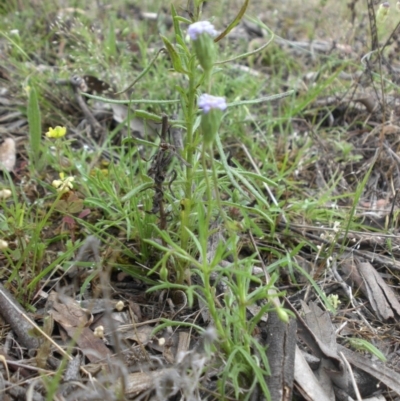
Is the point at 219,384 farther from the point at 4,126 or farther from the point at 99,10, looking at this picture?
the point at 99,10

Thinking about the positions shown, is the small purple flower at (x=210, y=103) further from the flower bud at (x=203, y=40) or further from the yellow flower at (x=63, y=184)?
the yellow flower at (x=63, y=184)

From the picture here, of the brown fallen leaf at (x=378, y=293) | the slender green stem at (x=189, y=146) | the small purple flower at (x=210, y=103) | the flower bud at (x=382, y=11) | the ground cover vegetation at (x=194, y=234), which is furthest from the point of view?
the flower bud at (x=382, y=11)

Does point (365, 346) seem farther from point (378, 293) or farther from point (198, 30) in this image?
point (198, 30)

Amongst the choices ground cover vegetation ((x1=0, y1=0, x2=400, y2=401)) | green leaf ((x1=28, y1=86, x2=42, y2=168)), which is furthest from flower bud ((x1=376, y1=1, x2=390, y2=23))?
green leaf ((x1=28, y1=86, x2=42, y2=168))

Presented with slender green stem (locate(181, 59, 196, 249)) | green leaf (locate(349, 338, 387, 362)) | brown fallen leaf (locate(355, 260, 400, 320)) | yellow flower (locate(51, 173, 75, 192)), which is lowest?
brown fallen leaf (locate(355, 260, 400, 320))

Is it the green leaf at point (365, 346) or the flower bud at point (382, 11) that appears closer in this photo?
the green leaf at point (365, 346)

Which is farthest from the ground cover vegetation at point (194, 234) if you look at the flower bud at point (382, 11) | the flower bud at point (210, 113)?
the flower bud at point (382, 11)

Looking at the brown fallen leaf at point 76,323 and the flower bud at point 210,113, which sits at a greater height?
the flower bud at point 210,113

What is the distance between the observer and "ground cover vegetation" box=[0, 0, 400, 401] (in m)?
1.22

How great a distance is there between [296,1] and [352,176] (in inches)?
88.5

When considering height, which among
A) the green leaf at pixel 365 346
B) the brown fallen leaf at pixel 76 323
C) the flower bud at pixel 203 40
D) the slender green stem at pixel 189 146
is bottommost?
the green leaf at pixel 365 346

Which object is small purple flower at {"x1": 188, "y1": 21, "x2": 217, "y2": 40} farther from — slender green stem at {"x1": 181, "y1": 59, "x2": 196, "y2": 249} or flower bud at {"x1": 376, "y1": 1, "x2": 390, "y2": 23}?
flower bud at {"x1": 376, "y1": 1, "x2": 390, "y2": 23}

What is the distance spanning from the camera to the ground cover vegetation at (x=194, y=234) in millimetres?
1218

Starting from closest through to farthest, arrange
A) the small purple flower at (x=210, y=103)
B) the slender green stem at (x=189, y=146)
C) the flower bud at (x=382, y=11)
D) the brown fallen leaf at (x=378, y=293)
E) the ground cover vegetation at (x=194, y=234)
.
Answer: the small purple flower at (x=210, y=103)
the ground cover vegetation at (x=194, y=234)
the slender green stem at (x=189, y=146)
the brown fallen leaf at (x=378, y=293)
the flower bud at (x=382, y=11)
